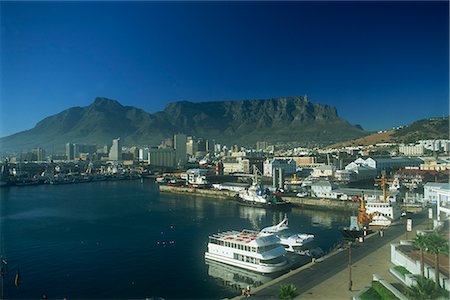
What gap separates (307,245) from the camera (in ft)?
39.4

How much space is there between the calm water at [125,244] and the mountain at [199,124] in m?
82.2

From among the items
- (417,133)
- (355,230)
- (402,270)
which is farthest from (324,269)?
(417,133)

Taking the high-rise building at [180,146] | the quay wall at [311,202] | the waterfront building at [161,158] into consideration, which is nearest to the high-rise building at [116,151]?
the high-rise building at [180,146]

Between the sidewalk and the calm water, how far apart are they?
7.47 ft

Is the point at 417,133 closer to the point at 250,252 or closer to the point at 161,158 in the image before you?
the point at 161,158

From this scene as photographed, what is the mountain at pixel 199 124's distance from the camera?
118 meters

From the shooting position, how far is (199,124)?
491ft

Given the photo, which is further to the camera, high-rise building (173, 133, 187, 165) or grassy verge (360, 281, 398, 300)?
high-rise building (173, 133, 187, 165)

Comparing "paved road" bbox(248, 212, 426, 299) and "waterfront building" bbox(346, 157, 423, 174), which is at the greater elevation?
"waterfront building" bbox(346, 157, 423, 174)

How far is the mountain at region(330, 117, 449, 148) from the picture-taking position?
51.9m

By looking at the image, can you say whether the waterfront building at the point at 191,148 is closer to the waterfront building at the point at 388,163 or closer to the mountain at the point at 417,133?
the mountain at the point at 417,133

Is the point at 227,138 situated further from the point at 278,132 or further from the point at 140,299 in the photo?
the point at 140,299

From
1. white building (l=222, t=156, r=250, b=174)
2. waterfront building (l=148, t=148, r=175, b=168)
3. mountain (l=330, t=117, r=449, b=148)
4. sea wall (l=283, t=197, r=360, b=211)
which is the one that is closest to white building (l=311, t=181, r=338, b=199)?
sea wall (l=283, t=197, r=360, b=211)

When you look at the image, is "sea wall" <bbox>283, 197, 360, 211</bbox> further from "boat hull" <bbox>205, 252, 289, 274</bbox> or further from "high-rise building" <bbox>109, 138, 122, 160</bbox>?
"high-rise building" <bbox>109, 138, 122, 160</bbox>
